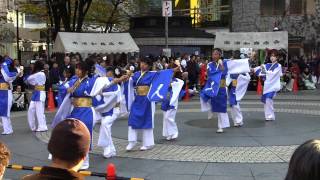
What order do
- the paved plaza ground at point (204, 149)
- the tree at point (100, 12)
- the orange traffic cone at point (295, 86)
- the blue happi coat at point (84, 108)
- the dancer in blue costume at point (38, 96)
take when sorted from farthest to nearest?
the tree at point (100, 12) → the orange traffic cone at point (295, 86) → the dancer in blue costume at point (38, 96) → the blue happi coat at point (84, 108) → the paved plaza ground at point (204, 149)

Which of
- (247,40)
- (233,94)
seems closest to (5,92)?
(233,94)

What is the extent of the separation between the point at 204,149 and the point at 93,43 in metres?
15.0

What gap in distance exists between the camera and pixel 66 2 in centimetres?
2588

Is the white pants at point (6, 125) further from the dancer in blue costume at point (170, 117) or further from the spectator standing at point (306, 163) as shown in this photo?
the spectator standing at point (306, 163)

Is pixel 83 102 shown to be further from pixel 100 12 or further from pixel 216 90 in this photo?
pixel 100 12

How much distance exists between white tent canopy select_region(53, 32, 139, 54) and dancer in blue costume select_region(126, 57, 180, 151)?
519 inches

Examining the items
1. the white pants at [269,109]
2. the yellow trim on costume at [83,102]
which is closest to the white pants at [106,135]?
the yellow trim on costume at [83,102]

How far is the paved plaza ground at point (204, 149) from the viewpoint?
8.15m

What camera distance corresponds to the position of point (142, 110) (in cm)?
982

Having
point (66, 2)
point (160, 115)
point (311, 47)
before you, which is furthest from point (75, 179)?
point (311, 47)

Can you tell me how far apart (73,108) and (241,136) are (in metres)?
4.07

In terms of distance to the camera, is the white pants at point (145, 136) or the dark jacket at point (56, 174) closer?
the dark jacket at point (56, 174)

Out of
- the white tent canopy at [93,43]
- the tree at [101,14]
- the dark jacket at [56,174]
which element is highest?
the tree at [101,14]

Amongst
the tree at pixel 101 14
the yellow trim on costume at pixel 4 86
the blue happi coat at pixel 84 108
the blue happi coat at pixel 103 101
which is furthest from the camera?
the tree at pixel 101 14
